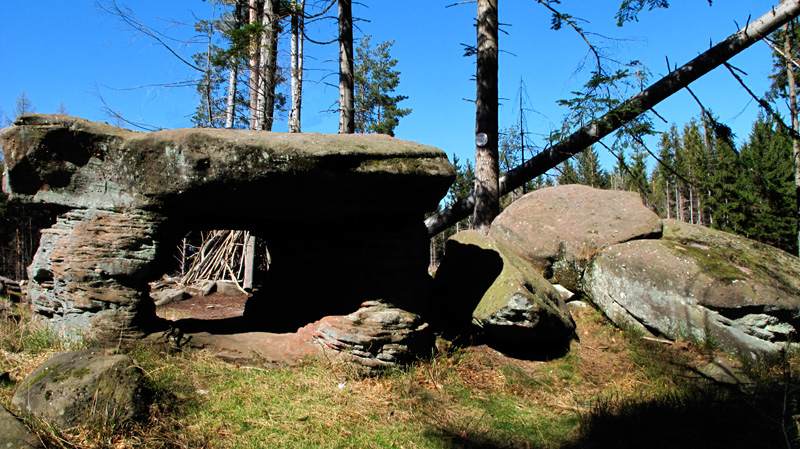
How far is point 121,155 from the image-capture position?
16.0ft

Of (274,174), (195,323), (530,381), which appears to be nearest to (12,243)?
(195,323)

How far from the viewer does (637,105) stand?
310 inches

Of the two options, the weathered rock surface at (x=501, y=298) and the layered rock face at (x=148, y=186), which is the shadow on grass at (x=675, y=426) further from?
the layered rock face at (x=148, y=186)

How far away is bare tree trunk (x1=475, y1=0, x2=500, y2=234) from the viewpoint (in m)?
8.18

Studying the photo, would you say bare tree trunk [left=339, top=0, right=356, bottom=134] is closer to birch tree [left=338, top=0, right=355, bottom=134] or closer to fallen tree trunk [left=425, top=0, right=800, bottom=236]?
birch tree [left=338, top=0, right=355, bottom=134]

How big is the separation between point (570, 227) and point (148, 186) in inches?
232

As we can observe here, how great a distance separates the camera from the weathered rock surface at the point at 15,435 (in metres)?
2.97

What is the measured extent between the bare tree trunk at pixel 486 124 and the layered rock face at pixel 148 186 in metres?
2.95

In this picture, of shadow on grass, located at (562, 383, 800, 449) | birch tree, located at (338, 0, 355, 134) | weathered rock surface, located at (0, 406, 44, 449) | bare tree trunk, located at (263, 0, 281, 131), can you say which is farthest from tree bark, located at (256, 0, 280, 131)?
shadow on grass, located at (562, 383, 800, 449)

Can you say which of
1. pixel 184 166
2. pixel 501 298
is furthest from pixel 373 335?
pixel 184 166

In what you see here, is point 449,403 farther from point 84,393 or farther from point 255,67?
point 255,67

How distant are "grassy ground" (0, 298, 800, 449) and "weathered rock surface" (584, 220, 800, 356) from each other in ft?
1.00

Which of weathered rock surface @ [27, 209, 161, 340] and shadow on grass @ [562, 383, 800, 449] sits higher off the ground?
weathered rock surface @ [27, 209, 161, 340]

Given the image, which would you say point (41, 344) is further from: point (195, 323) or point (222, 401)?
point (222, 401)
